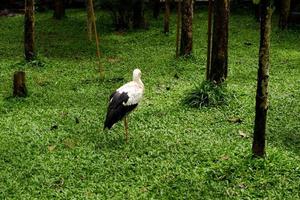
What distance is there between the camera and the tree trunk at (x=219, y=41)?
1086 centimetres

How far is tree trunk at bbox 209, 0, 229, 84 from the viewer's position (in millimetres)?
10859

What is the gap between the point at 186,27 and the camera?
14.8 m

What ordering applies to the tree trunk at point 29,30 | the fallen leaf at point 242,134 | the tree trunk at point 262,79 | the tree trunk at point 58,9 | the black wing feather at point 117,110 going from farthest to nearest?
the tree trunk at point 58,9 < the tree trunk at point 29,30 < the fallen leaf at point 242,134 < the black wing feather at point 117,110 < the tree trunk at point 262,79

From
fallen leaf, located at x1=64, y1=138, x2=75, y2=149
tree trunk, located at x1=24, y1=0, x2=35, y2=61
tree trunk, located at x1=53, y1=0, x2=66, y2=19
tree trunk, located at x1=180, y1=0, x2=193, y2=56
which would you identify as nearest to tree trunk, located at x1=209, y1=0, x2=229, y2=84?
tree trunk, located at x1=180, y1=0, x2=193, y2=56

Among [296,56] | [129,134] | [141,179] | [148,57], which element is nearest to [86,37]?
[148,57]

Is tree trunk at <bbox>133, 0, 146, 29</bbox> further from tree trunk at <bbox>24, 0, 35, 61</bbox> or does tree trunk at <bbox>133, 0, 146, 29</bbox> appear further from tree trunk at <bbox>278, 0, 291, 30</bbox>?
tree trunk at <bbox>24, 0, 35, 61</bbox>

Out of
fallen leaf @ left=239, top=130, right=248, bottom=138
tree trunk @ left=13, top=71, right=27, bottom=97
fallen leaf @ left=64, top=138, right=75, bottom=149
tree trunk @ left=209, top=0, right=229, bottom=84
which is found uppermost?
tree trunk @ left=209, top=0, right=229, bottom=84

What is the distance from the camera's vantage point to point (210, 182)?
7.49 meters

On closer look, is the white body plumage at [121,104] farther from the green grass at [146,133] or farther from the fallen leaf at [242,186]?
the fallen leaf at [242,186]

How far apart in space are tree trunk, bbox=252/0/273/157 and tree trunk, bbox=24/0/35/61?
893cm

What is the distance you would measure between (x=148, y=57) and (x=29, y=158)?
7.75 meters

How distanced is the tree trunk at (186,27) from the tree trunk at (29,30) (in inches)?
184

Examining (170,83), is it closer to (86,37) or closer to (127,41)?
(127,41)

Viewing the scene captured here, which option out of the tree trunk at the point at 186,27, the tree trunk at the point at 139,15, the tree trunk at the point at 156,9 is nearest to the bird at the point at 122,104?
the tree trunk at the point at 186,27
